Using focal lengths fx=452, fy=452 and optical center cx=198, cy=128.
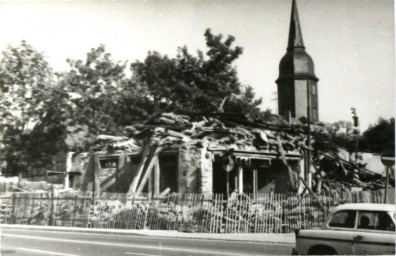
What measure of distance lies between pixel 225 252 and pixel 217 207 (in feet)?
22.2

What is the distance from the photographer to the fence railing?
18.7 meters

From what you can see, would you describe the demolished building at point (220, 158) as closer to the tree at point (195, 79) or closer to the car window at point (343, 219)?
the tree at point (195, 79)

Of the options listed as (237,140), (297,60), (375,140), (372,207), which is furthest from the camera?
(297,60)

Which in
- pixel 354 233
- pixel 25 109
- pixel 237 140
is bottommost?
pixel 354 233

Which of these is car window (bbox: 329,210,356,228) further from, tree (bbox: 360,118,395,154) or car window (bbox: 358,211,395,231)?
tree (bbox: 360,118,395,154)

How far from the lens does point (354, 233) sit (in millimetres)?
8898

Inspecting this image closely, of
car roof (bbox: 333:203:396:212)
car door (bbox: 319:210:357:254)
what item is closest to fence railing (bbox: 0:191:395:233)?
car door (bbox: 319:210:357:254)

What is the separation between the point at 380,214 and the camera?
8.81 metres

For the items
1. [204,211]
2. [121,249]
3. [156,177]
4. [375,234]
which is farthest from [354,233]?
[156,177]

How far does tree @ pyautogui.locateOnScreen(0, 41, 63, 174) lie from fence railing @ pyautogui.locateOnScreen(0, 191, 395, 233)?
17.4 ft

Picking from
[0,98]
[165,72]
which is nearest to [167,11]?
[0,98]

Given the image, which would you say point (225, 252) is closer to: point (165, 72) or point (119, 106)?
point (119, 106)

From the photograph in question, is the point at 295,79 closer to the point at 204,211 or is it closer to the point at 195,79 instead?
the point at 195,79

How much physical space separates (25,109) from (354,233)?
67.2 ft
